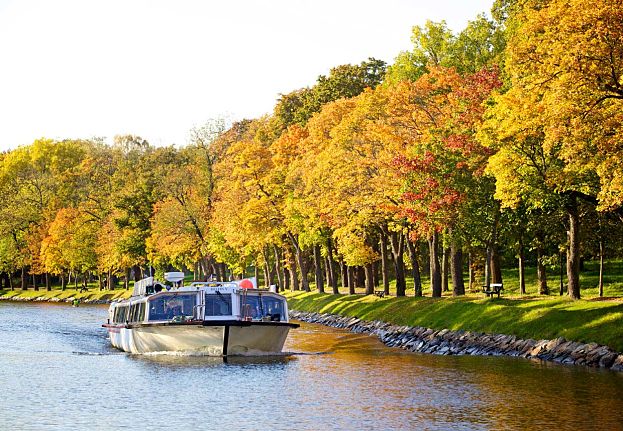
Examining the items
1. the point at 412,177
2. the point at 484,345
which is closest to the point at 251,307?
the point at 484,345

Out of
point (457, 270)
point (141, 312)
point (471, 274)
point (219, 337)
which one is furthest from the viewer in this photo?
point (471, 274)

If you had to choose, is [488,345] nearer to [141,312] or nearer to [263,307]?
[263,307]

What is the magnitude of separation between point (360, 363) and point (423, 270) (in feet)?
212

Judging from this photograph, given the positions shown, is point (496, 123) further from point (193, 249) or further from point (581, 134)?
point (193, 249)

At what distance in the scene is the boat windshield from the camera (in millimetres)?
52969

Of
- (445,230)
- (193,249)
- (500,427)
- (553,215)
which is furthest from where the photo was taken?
(193,249)

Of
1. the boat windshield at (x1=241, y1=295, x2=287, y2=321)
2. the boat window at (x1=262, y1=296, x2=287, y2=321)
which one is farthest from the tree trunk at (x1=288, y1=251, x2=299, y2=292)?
the boat windshield at (x1=241, y1=295, x2=287, y2=321)

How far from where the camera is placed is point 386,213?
69.8m

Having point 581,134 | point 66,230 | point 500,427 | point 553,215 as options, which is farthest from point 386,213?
point 66,230

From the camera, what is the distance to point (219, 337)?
50.3 meters

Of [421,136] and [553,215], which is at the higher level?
[421,136]

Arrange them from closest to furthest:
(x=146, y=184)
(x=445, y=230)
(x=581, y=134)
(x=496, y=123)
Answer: (x=581, y=134) → (x=496, y=123) → (x=445, y=230) → (x=146, y=184)

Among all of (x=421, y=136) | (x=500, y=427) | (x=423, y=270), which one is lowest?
(x=500, y=427)

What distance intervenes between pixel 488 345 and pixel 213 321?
14.6 metres
